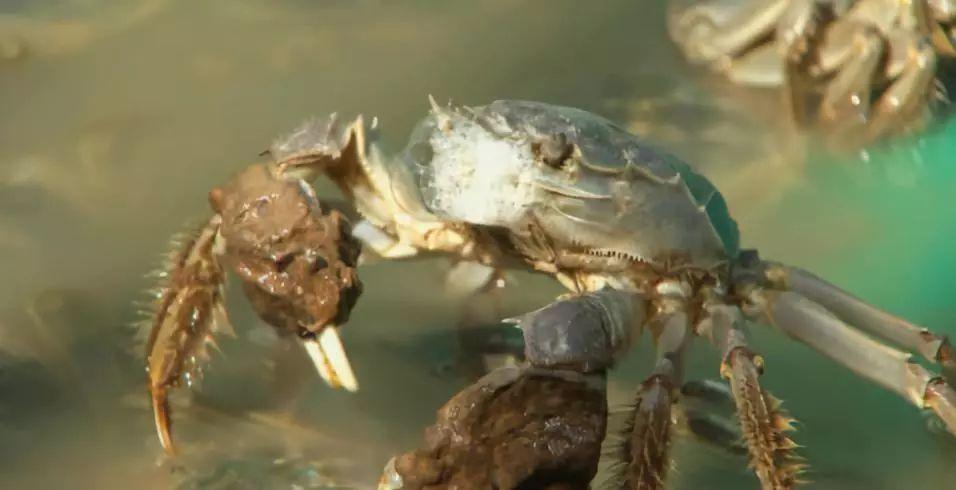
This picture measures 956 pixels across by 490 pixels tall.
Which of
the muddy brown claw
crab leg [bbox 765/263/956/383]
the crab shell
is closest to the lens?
the muddy brown claw

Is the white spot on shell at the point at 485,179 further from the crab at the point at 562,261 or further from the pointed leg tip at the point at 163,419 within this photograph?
the pointed leg tip at the point at 163,419

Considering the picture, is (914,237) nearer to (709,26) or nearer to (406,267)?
(709,26)

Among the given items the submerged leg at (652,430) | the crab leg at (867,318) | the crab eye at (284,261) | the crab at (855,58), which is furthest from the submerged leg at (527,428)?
the crab at (855,58)

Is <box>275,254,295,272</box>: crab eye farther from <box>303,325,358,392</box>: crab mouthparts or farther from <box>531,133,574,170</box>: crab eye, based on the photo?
<box>531,133,574,170</box>: crab eye

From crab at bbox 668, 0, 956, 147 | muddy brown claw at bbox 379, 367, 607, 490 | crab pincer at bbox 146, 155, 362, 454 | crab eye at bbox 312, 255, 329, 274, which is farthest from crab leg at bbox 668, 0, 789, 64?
muddy brown claw at bbox 379, 367, 607, 490

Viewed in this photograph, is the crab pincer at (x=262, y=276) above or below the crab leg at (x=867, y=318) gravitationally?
below

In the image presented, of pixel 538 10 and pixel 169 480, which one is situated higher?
pixel 538 10

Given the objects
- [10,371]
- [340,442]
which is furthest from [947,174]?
[10,371]
